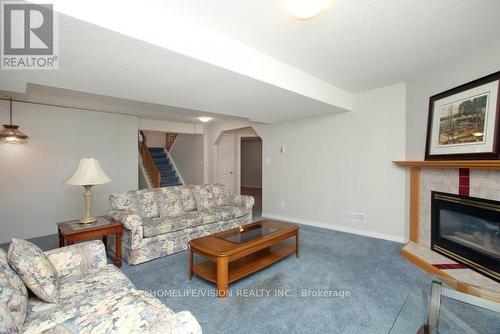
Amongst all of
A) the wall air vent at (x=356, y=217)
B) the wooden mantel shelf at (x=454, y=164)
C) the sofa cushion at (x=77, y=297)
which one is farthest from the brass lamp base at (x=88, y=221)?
the wooden mantel shelf at (x=454, y=164)

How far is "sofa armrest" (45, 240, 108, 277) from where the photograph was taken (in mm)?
1862

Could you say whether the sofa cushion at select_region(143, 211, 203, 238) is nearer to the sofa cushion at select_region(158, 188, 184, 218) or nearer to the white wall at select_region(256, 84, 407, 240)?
the sofa cushion at select_region(158, 188, 184, 218)

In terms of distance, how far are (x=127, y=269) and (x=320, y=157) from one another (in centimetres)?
356

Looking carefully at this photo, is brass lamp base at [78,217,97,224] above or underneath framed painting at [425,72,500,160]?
underneath

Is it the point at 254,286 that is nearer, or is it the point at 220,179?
the point at 254,286

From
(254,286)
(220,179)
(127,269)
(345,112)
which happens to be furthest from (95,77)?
(220,179)

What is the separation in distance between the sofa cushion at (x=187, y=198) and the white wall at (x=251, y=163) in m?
6.18

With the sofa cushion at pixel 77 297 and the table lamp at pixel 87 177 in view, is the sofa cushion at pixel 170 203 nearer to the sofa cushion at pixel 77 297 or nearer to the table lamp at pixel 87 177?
the table lamp at pixel 87 177

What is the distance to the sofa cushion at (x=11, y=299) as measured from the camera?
1.03 m

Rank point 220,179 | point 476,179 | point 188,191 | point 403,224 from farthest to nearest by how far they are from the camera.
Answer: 1. point 220,179
2. point 188,191
3. point 403,224
4. point 476,179

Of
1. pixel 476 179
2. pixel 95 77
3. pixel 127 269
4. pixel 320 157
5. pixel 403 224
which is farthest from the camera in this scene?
pixel 320 157

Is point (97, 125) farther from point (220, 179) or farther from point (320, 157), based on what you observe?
point (320, 157)

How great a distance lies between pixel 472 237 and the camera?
2.67 m

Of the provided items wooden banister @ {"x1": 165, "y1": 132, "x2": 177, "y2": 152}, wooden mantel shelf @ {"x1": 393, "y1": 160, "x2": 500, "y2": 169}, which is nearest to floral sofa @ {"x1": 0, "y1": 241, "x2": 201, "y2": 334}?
wooden mantel shelf @ {"x1": 393, "y1": 160, "x2": 500, "y2": 169}
